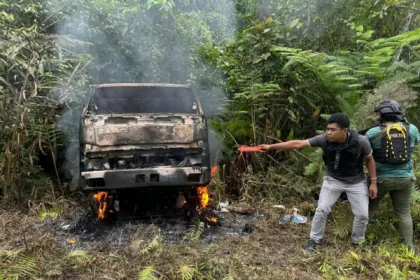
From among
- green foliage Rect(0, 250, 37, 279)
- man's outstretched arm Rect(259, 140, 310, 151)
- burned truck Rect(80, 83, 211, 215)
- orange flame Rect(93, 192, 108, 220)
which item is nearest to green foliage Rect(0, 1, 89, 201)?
burned truck Rect(80, 83, 211, 215)

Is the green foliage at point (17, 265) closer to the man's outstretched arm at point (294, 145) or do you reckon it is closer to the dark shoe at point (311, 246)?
the man's outstretched arm at point (294, 145)

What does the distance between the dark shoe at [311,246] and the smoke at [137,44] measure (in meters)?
3.01

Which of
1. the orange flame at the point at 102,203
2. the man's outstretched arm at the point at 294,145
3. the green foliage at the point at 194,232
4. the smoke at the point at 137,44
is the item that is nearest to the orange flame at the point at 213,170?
the smoke at the point at 137,44

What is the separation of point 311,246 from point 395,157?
1332mm

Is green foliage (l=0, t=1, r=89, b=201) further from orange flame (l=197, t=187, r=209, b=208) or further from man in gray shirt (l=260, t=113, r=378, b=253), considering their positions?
man in gray shirt (l=260, t=113, r=378, b=253)

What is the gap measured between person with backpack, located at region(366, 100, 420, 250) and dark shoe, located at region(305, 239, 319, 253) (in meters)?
0.91

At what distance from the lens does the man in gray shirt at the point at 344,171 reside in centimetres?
403

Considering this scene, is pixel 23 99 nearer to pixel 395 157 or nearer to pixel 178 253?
pixel 178 253

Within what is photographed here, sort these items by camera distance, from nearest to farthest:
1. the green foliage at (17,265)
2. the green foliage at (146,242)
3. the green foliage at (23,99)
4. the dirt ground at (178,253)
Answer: the green foliage at (17,265) → the dirt ground at (178,253) → the green foliage at (146,242) → the green foliage at (23,99)

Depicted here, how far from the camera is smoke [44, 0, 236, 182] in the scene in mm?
7402

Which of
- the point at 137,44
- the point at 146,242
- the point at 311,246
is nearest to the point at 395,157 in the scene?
the point at 311,246

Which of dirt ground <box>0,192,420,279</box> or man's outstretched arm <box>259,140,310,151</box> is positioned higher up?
man's outstretched arm <box>259,140,310,151</box>

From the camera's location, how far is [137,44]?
7.63m

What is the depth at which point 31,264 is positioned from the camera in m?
3.60
